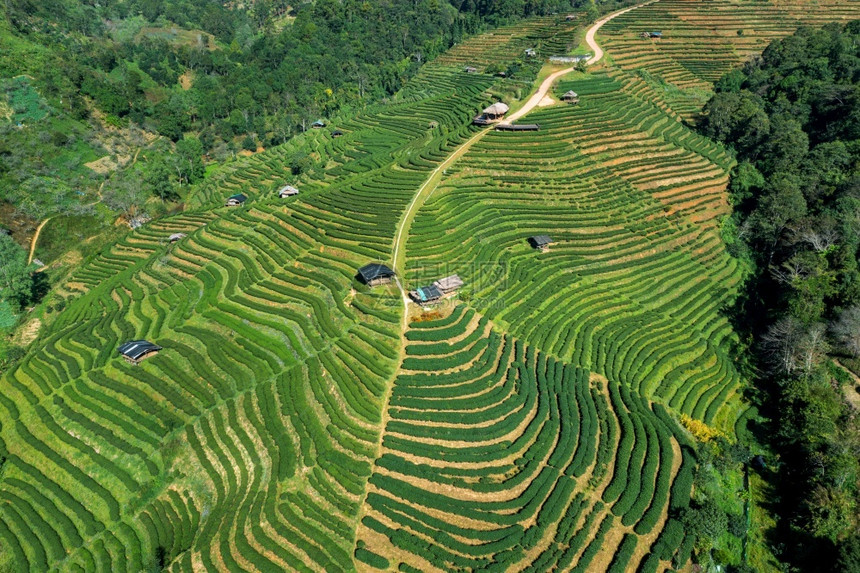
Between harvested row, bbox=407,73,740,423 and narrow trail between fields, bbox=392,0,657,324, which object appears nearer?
harvested row, bbox=407,73,740,423

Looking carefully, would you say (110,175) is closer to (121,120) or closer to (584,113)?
(121,120)

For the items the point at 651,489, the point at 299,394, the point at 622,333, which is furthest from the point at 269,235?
the point at 651,489

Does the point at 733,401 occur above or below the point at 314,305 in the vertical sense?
below

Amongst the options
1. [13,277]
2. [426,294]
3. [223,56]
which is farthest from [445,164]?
[223,56]

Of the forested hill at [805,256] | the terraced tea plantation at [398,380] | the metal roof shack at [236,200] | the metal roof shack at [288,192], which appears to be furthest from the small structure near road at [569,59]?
the metal roof shack at [236,200]

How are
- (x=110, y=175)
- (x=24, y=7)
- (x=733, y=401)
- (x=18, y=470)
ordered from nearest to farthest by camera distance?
(x=18, y=470) < (x=733, y=401) < (x=110, y=175) < (x=24, y=7)

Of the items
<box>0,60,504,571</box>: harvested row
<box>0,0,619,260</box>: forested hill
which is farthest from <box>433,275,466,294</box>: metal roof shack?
<box>0,0,619,260</box>: forested hill

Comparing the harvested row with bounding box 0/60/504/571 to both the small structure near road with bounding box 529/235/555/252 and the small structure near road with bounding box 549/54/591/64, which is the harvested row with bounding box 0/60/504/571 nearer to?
the small structure near road with bounding box 529/235/555/252

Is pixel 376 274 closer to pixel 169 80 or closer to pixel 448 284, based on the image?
pixel 448 284
